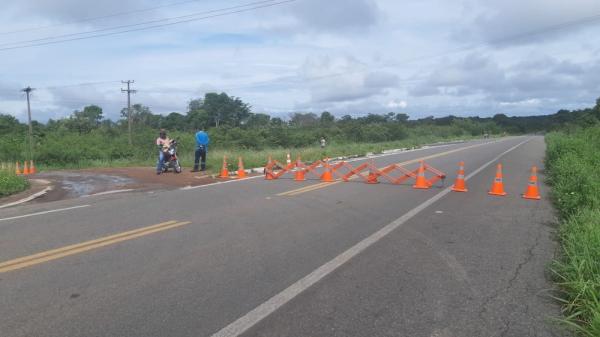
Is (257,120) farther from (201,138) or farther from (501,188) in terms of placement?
(501,188)

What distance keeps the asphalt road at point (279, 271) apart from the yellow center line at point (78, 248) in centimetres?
3

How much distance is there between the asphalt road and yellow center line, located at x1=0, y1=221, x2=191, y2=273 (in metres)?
0.03

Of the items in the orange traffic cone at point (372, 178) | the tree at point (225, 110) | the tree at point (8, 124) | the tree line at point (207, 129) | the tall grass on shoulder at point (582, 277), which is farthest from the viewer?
the tree at point (225, 110)

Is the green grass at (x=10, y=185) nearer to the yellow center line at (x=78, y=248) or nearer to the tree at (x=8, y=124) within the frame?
the yellow center line at (x=78, y=248)

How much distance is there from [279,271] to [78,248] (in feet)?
9.55

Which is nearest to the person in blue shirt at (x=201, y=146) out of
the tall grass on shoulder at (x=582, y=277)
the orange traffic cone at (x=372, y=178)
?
the orange traffic cone at (x=372, y=178)

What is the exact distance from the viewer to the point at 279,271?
5371 mm

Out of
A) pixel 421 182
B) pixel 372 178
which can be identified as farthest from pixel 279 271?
pixel 372 178

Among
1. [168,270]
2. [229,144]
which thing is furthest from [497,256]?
[229,144]

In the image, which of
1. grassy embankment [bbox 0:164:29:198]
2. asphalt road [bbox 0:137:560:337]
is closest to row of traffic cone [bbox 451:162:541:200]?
asphalt road [bbox 0:137:560:337]

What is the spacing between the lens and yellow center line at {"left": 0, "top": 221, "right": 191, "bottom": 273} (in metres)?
5.70

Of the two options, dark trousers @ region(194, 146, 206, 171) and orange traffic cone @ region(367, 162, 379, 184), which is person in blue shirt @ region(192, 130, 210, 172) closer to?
dark trousers @ region(194, 146, 206, 171)

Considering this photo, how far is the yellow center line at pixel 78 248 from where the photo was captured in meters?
5.70

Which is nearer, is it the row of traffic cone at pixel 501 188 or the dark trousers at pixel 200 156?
the row of traffic cone at pixel 501 188
